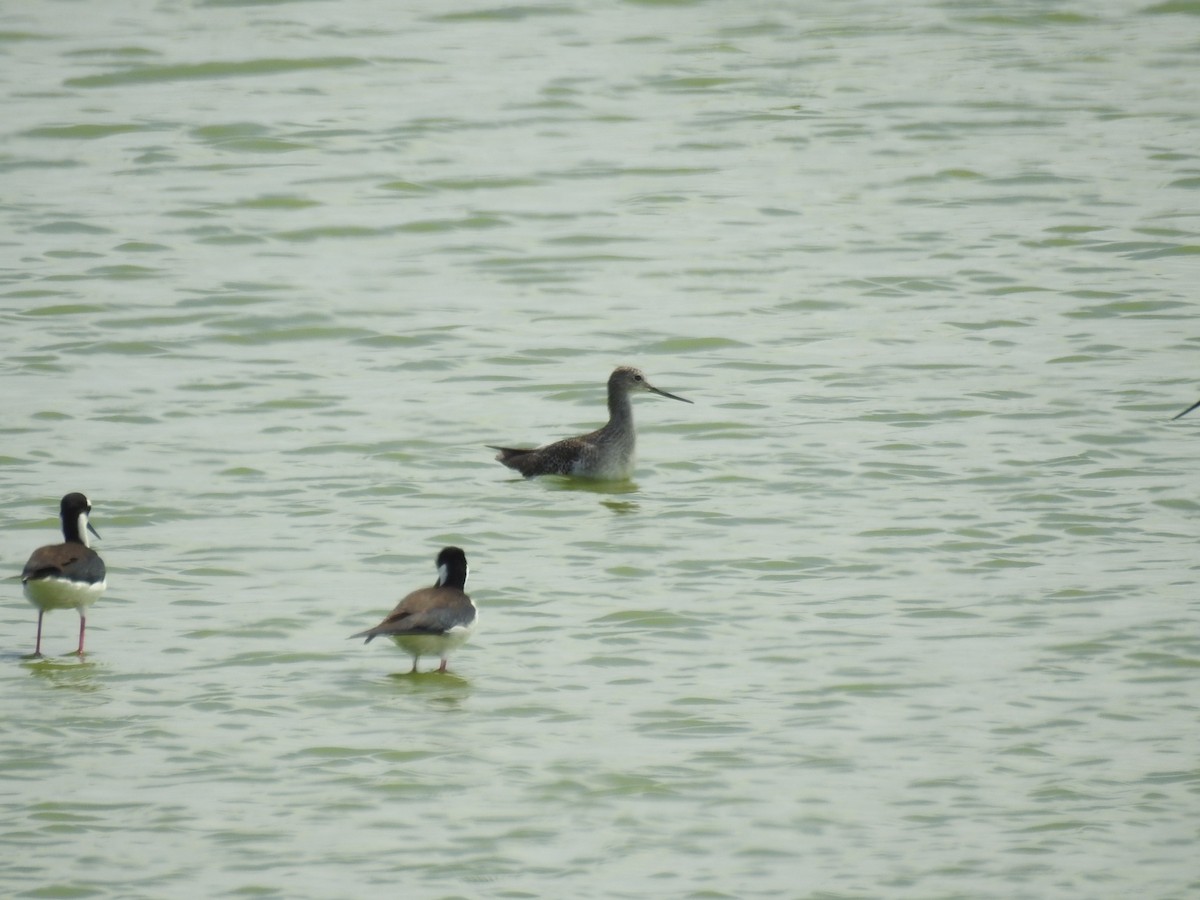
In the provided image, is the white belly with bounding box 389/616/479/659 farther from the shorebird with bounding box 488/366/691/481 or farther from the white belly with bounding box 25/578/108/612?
the shorebird with bounding box 488/366/691/481

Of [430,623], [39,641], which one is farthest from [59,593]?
[430,623]

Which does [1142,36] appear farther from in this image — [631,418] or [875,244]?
[631,418]

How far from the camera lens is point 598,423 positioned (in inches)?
662

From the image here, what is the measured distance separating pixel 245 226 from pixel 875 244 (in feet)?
20.0

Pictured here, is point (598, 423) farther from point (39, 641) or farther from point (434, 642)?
point (39, 641)

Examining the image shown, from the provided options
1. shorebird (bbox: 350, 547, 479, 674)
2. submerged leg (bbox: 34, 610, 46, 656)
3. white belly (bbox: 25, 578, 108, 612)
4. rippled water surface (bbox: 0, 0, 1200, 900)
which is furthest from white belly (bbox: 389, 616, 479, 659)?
submerged leg (bbox: 34, 610, 46, 656)

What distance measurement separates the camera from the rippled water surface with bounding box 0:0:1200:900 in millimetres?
9617

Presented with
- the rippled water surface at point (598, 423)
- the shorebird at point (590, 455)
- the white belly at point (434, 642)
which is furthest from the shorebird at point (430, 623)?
the shorebird at point (590, 455)

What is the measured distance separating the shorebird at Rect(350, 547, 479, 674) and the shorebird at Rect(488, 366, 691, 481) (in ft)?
12.3

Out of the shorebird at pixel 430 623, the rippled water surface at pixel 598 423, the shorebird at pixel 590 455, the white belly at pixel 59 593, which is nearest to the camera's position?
the rippled water surface at pixel 598 423

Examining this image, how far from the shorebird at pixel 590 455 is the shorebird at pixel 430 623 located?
3.74m

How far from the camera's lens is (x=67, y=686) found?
11.0 meters

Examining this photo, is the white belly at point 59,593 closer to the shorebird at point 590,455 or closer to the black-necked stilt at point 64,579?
the black-necked stilt at point 64,579

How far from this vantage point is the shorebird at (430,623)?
11055 millimetres
